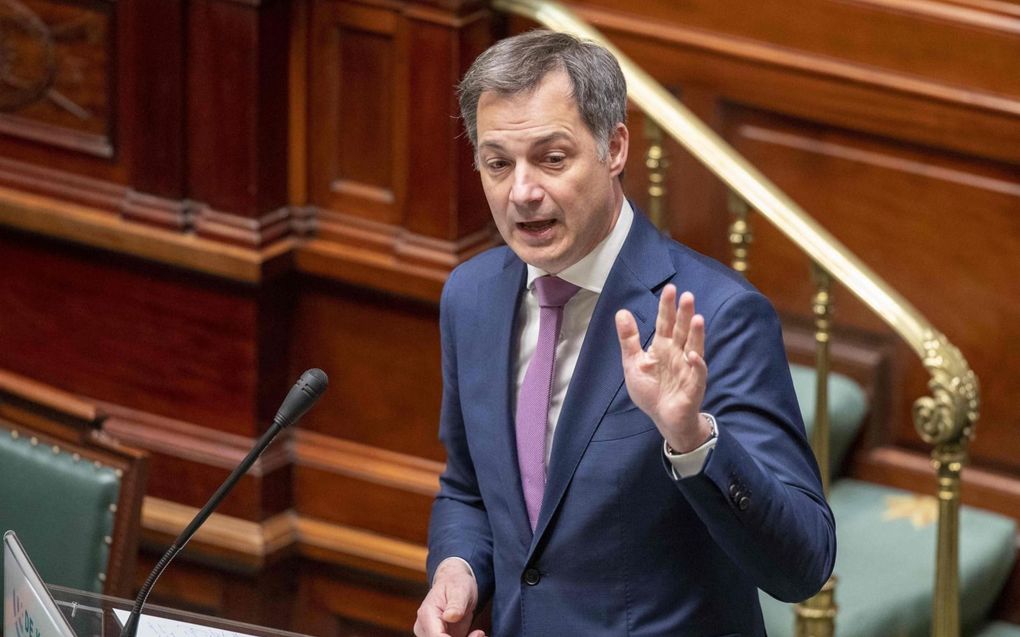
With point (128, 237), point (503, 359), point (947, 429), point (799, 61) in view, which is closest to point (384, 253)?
point (128, 237)

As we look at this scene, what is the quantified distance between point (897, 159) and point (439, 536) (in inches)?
72.0

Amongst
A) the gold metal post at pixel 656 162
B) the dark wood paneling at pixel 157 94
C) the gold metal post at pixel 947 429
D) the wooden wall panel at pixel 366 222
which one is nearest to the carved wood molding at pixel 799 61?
the wooden wall panel at pixel 366 222

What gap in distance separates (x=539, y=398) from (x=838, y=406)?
177cm

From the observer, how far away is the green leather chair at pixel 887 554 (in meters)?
3.58

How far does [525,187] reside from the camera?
220 centimetres

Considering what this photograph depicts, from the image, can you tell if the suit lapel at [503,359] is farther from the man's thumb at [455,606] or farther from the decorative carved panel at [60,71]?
the decorative carved panel at [60,71]

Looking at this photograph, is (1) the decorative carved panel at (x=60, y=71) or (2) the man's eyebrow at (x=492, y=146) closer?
(2) the man's eyebrow at (x=492, y=146)

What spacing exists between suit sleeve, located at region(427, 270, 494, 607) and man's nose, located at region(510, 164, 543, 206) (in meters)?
0.35

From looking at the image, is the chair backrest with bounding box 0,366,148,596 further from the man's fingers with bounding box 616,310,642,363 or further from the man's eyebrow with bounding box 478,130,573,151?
the man's fingers with bounding box 616,310,642,363

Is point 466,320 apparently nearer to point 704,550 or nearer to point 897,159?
point 704,550

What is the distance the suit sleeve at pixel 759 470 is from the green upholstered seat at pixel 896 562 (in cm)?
134

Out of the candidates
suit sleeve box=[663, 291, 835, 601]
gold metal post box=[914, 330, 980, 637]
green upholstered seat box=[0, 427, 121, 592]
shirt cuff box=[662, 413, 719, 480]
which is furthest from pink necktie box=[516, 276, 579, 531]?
gold metal post box=[914, 330, 980, 637]

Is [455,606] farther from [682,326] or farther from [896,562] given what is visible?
[896,562]

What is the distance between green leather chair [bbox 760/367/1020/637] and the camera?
358cm
